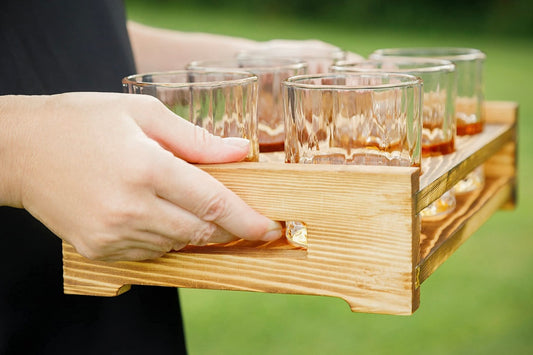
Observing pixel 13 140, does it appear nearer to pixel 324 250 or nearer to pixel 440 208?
pixel 324 250

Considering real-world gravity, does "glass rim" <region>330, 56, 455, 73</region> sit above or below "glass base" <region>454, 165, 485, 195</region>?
above

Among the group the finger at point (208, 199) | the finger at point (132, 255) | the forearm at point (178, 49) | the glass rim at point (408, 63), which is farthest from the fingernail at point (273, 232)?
the forearm at point (178, 49)

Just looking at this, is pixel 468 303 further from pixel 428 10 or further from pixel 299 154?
pixel 428 10

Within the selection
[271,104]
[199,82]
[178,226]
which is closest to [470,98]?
[271,104]

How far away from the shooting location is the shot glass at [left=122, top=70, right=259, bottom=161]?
0.87m

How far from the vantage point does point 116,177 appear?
75 centimetres

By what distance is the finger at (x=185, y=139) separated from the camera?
786mm

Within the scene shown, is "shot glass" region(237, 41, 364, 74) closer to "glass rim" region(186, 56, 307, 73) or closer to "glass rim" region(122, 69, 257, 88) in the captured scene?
"glass rim" region(186, 56, 307, 73)

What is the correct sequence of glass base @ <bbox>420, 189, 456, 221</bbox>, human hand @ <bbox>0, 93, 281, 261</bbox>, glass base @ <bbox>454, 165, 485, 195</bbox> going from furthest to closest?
glass base @ <bbox>454, 165, 485, 195</bbox> → glass base @ <bbox>420, 189, 456, 221</bbox> → human hand @ <bbox>0, 93, 281, 261</bbox>

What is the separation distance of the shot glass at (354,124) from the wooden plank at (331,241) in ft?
0.17

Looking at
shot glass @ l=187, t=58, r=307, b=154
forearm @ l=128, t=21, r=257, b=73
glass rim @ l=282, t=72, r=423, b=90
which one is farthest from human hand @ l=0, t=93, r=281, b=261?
forearm @ l=128, t=21, r=257, b=73

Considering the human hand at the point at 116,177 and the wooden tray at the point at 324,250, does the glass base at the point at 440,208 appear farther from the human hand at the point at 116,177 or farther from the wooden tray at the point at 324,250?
the human hand at the point at 116,177

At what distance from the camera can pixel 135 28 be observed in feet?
5.44

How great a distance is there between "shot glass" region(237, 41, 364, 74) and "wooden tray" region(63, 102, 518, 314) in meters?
0.36
